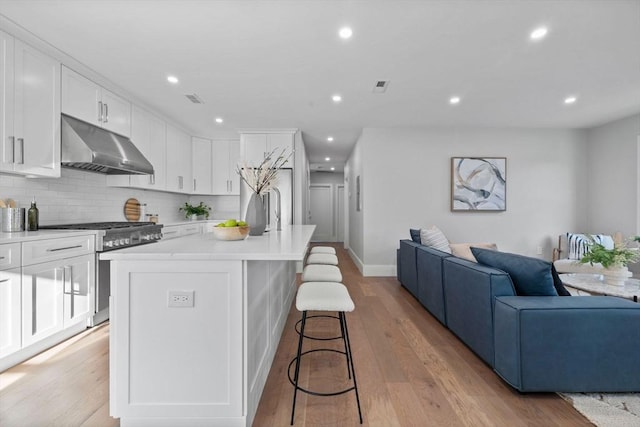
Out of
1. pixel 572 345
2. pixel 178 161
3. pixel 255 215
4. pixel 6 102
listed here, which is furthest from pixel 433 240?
pixel 6 102

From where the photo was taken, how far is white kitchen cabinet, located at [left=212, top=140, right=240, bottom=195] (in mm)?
5641

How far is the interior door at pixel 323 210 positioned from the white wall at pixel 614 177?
6.58 metres

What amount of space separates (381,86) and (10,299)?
3.71 m

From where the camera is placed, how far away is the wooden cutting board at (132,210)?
163 inches

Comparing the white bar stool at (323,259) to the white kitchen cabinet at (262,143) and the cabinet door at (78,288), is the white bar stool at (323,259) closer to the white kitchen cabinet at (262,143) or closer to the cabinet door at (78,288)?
the cabinet door at (78,288)

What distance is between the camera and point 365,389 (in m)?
1.85

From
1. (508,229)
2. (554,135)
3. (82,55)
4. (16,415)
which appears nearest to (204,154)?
(82,55)

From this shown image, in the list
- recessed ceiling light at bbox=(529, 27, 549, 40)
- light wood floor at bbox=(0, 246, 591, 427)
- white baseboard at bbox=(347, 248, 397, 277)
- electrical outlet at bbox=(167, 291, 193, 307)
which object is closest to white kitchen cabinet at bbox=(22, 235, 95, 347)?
light wood floor at bbox=(0, 246, 591, 427)

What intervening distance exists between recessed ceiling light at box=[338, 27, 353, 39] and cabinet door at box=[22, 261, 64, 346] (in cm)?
292

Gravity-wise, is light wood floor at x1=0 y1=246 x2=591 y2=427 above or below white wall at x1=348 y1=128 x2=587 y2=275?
below

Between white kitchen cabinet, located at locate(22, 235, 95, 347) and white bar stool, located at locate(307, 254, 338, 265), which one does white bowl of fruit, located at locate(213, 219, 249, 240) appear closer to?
white bar stool, located at locate(307, 254, 338, 265)

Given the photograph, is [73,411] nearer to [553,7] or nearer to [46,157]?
[46,157]

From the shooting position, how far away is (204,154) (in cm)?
558

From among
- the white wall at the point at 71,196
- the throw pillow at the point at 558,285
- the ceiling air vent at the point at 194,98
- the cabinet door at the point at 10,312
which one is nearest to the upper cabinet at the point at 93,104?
the white wall at the point at 71,196
